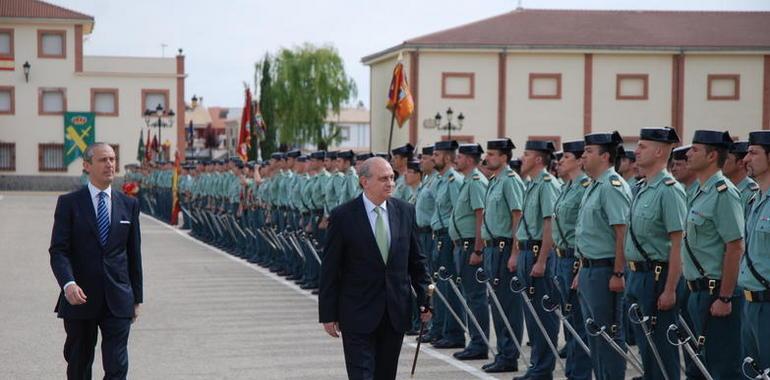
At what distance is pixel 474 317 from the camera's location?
39.9 feet

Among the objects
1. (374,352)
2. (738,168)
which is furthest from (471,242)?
(374,352)

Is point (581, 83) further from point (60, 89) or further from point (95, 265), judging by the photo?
point (95, 265)

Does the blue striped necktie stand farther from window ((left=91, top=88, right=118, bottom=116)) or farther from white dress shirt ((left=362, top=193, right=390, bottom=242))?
window ((left=91, top=88, right=118, bottom=116))

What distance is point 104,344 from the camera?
28.2 feet

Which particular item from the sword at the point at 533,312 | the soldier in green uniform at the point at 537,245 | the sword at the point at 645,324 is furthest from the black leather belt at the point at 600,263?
the soldier in green uniform at the point at 537,245

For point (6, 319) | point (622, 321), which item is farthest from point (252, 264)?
point (622, 321)

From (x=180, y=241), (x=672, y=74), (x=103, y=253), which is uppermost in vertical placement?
(x=672, y=74)

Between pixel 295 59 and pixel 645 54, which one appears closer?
pixel 645 54

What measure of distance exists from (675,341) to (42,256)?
64.2 ft

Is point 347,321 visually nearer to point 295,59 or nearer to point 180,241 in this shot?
point 180,241

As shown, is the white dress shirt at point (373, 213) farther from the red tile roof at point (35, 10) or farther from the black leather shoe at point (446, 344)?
the red tile roof at point (35, 10)

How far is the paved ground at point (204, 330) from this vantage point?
11227 millimetres

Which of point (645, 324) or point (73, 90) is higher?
point (73, 90)

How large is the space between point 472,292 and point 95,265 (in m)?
4.99
